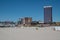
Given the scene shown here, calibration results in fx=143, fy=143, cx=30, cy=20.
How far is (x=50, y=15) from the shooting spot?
75.4m

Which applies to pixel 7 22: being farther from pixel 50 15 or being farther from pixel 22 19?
pixel 50 15

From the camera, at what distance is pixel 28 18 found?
3147 inches

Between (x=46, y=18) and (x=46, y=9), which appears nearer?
(x=46, y=18)

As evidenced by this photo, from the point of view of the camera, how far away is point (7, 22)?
247 feet

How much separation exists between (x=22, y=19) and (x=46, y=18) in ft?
53.6

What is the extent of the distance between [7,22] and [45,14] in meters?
20.9

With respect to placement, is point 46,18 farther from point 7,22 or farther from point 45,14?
point 7,22

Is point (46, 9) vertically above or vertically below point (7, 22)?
above

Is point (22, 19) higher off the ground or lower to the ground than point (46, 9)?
lower

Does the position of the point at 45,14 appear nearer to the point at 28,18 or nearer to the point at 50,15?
the point at 50,15

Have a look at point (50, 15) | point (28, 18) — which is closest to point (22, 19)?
point (28, 18)

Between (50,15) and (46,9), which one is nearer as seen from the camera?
(50,15)

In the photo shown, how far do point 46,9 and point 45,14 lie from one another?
5.98 m

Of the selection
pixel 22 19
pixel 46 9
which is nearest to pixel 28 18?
pixel 22 19
